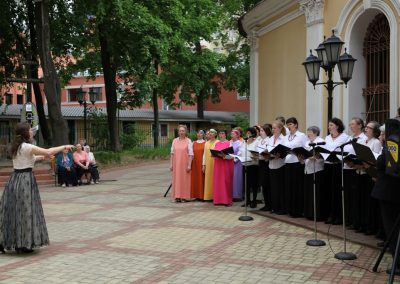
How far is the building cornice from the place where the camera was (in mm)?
15500

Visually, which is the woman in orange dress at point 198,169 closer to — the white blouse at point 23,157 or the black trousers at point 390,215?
the white blouse at point 23,157

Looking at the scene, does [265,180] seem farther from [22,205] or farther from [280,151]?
[22,205]

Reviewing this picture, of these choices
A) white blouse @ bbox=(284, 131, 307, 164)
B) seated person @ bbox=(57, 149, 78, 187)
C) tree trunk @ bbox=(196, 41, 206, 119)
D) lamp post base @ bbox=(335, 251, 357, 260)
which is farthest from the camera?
tree trunk @ bbox=(196, 41, 206, 119)

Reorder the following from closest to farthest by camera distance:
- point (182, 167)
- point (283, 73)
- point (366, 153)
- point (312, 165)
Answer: point (366, 153), point (312, 165), point (182, 167), point (283, 73)

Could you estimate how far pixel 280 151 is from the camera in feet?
32.3

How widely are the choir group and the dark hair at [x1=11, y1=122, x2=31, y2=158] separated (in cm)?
437

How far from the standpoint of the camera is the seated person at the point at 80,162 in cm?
1774

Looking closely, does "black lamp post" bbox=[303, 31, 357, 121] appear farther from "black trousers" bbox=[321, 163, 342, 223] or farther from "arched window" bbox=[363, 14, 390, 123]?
"arched window" bbox=[363, 14, 390, 123]

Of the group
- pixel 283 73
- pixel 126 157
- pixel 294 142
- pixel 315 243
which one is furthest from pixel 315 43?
pixel 126 157

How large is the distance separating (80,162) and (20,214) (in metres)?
10.5

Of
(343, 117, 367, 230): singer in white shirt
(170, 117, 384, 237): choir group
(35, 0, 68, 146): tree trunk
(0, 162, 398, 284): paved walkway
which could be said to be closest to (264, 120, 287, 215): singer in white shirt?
(170, 117, 384, 237): choir group

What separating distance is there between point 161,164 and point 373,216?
19.7 m

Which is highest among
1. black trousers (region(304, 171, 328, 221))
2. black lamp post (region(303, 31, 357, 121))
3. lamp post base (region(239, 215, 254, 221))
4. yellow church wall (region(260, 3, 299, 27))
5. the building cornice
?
the building cornice

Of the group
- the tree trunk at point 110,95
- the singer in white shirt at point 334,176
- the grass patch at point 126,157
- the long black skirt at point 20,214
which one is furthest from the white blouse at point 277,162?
the tree trunk at point 110,95
